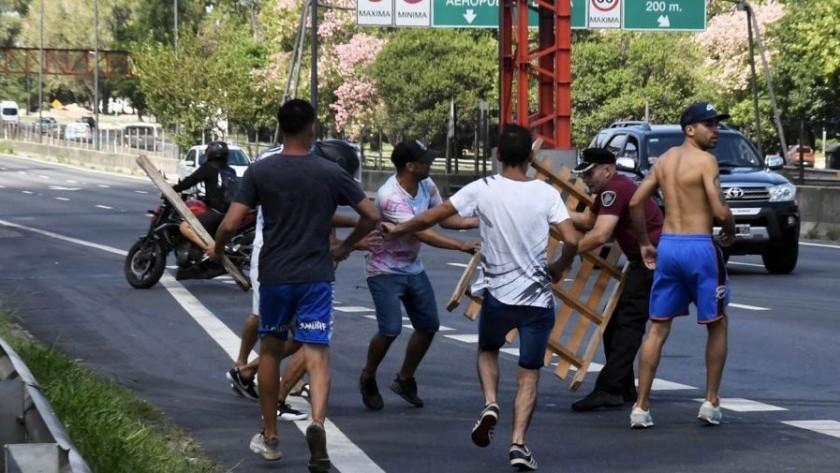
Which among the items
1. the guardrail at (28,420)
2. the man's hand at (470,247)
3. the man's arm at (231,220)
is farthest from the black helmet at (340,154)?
the guardrail at (28,420)

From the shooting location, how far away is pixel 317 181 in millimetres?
8516

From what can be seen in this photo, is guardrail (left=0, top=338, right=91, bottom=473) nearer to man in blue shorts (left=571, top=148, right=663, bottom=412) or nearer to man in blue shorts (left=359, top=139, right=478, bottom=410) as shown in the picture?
man in blue shorts (left=359, top=139, right=478, bottom=410)

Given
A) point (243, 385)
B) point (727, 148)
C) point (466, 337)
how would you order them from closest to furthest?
point (243, 385) → point (466, 337) → point (727, 148)

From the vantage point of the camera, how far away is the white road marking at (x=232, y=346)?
8.71m

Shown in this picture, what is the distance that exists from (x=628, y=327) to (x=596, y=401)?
497 millimetres

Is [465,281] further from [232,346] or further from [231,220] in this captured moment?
[232,346]

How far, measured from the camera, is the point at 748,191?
73.2 feet

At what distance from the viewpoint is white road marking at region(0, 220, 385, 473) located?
8.71 meters

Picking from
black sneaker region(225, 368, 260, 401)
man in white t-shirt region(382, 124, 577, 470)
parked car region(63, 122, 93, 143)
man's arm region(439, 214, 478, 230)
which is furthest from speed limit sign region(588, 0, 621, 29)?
parked car region(63, 122, 93, 143)

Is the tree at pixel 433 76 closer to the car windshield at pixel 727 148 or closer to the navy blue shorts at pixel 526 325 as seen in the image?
the car windshield at pixel 727 148

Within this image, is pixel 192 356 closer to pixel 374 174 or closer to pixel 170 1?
pixel 374 174

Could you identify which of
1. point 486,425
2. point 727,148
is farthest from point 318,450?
point 727,148

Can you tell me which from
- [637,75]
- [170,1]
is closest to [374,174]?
[637,75]

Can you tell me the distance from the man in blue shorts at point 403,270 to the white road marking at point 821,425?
221cm
